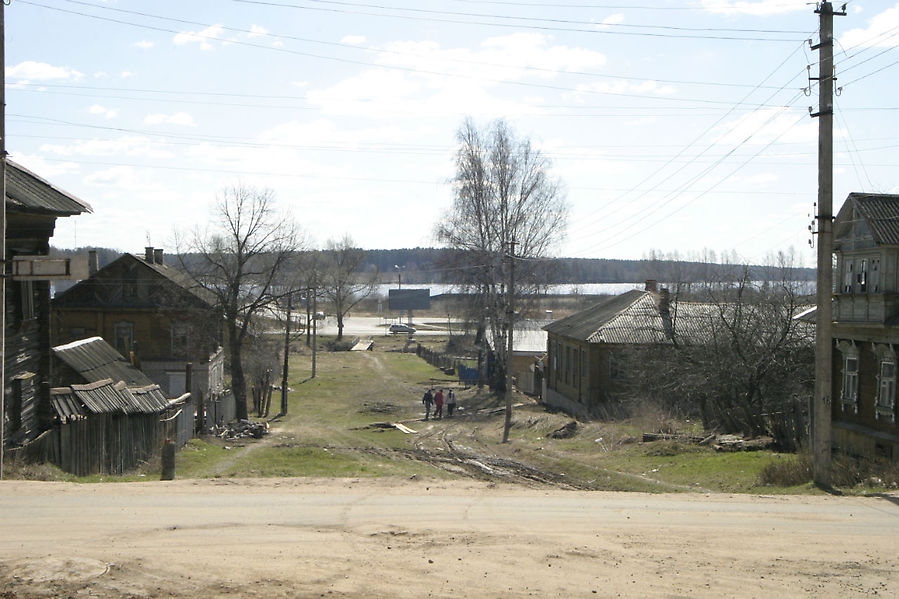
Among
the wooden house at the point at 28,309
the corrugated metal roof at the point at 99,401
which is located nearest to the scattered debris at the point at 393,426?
the corrugated metal roof at the point at 99,401

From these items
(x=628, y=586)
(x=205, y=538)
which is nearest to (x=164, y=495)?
(x=205, y=538)

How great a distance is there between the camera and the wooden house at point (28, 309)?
16281mm

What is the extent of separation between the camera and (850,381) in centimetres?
2314

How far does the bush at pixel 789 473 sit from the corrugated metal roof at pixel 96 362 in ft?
57.8

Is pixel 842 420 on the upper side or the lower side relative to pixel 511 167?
lower

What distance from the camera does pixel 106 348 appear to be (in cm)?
2686

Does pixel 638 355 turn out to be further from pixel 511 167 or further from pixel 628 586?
pixel 628 586

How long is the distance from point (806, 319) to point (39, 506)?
21399 millimetres

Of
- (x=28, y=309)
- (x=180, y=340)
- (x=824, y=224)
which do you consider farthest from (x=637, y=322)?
(x=28, y=309)

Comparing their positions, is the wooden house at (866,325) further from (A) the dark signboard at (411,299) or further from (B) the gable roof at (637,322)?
(A) the dark signboard at (411,299)

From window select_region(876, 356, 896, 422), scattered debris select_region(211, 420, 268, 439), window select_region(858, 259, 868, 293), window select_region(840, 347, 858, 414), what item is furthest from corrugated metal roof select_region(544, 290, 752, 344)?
scattered debris select_region(211, 420, 268, 439)

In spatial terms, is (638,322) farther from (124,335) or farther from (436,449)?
(124,335)

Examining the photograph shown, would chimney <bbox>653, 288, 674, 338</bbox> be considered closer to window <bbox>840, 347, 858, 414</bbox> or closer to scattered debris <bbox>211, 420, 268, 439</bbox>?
window <bbox>840, 347, 858, 414</bbox>

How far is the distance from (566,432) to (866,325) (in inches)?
429
